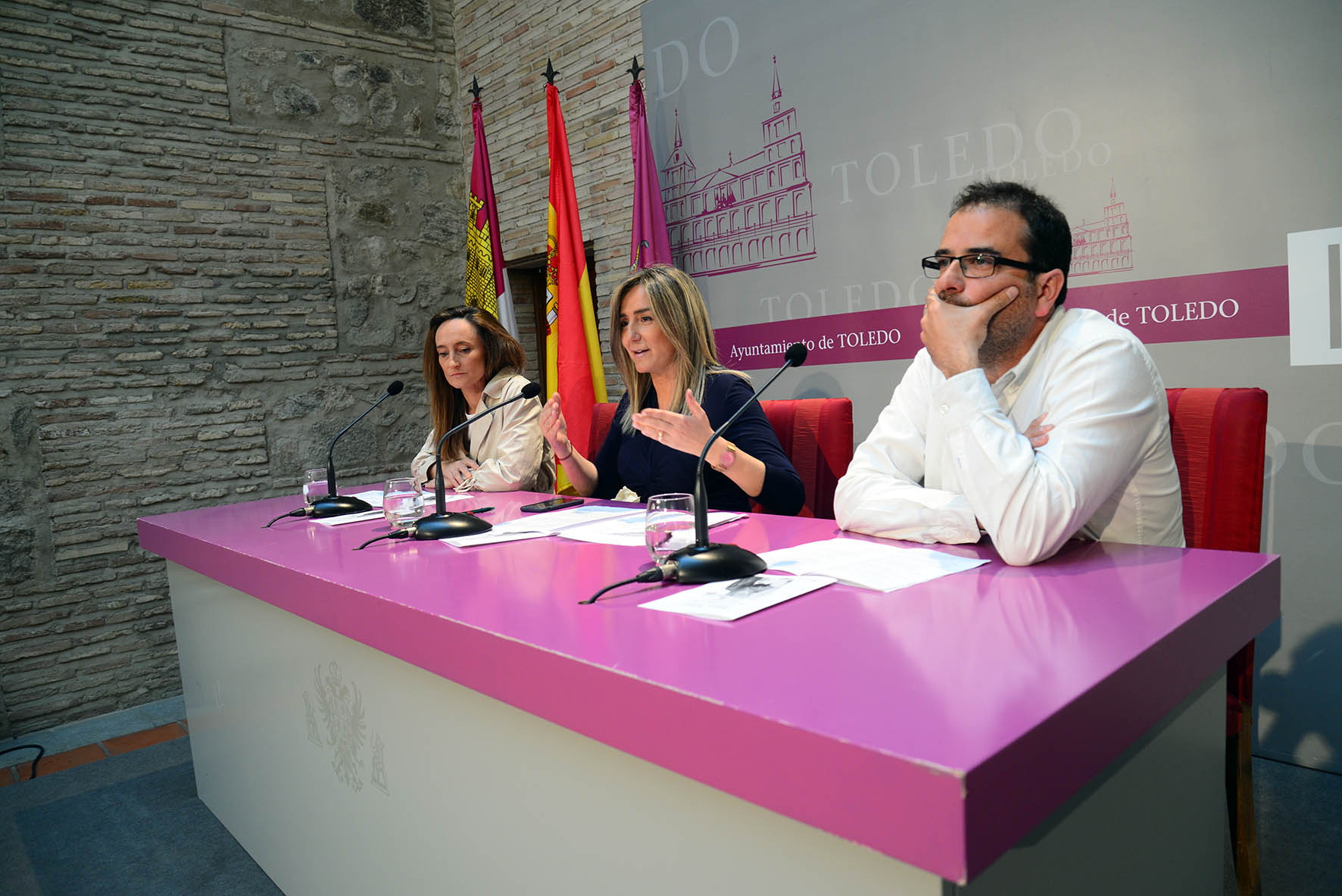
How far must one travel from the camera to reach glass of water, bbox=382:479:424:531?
185 centimetres

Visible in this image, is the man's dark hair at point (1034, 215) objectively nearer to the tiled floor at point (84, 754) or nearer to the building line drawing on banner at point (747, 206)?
the building line drawing on banner at point (747, 206)

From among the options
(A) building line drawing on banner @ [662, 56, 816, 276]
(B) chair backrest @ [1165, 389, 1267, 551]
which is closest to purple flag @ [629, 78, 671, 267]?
(A) building line drawing on banner @ [662, 56, 816, 276]

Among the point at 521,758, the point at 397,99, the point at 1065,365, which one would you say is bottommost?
the point at 521,758

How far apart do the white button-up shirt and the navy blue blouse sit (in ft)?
1.96

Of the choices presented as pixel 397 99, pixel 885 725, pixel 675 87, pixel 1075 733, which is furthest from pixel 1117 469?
pixel 397 99

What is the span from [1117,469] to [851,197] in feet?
6.78

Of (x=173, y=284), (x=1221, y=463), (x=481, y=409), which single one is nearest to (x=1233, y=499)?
(x=1221, y=463)

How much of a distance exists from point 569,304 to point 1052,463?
3037 millimetres

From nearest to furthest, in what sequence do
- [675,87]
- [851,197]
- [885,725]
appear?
1. [885,725]
2. [851,197]
3. [675,87]

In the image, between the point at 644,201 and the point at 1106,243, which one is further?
the point at 644,201

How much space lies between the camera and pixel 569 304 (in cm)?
409

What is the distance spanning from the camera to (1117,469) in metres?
1.37

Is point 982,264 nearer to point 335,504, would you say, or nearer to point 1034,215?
point 1034,215

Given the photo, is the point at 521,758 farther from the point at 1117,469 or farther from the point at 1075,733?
the point at 1117,469
